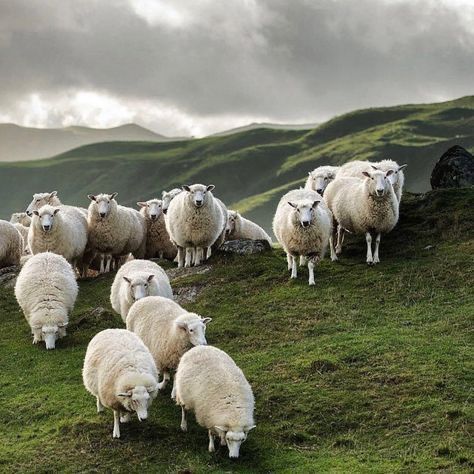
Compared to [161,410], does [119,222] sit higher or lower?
higher

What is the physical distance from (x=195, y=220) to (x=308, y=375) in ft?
31.5

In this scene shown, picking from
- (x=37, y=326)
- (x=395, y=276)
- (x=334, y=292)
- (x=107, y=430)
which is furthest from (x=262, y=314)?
(x=107, y=430)

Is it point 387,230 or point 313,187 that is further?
point 313,187

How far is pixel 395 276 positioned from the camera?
740 inches

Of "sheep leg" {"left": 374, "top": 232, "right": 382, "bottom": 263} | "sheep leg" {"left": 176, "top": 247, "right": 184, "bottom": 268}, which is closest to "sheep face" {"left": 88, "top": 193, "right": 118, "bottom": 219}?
"sheep leg" {"left": 176, "top": 247, "right": 184, "bottom": 268}

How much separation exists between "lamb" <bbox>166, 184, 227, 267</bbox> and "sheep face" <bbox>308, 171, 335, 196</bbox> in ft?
12.5

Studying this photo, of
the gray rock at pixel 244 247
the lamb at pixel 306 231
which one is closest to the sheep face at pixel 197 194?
the gray rock at pixel 244 247

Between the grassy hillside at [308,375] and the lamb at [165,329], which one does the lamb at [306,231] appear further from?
the lamb at [165,329]

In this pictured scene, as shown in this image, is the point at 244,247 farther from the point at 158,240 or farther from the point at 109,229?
the point at 109,229

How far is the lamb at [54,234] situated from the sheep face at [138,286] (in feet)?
25.1

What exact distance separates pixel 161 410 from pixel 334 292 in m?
7.31

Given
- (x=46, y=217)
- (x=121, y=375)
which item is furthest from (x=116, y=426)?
(x=46, y=217)

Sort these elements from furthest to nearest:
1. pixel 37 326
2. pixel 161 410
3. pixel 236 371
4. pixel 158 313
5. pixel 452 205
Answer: pixel 452 205 → pixel 37 326 → pixel 158 313 → pixel 161 410 → pixel 236 371

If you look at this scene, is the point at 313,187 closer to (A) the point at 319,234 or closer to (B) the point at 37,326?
(A) the point at 319,234
